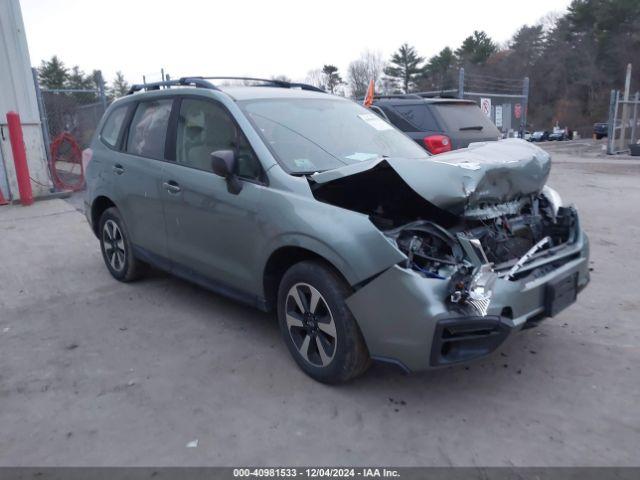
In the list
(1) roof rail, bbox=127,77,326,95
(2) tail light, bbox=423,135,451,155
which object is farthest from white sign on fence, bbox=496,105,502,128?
(1) roof rail, bbox=127,77,326,95

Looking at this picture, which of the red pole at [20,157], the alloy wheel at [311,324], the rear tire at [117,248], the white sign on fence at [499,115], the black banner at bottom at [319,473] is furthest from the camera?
the white sign on fence at [499,115]

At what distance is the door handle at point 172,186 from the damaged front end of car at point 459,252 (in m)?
1.39

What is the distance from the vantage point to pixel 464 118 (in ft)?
27.9

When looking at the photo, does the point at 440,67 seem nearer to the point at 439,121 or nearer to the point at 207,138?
the point at 439,121

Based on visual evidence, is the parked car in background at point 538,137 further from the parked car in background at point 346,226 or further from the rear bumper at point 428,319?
the rear bumper at point 428,319

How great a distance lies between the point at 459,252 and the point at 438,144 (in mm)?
5124

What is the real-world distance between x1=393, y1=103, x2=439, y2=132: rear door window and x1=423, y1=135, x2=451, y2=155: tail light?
282 millimetres

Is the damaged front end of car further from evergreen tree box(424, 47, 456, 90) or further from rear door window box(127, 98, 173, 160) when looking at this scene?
evergreen tree box(424, 47, 456, 90)

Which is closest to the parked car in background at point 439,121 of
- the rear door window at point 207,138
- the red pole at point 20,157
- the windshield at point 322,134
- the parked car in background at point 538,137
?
the windshield at point 322,134

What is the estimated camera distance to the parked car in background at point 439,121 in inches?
315

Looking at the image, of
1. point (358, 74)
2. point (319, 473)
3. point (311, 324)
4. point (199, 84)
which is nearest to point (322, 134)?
point (199, 84)

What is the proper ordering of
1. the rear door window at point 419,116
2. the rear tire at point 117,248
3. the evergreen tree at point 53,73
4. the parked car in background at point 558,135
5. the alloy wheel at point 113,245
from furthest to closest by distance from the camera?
1. the evergreen tree at point 53,73
2. the parked car in background at point 558,135
3. the rear door window at point 419,116
4. the alloy wheel at point 113,245
5. the rear tire at point 117,248

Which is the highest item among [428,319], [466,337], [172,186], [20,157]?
[172,186]

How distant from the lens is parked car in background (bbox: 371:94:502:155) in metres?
8.00
